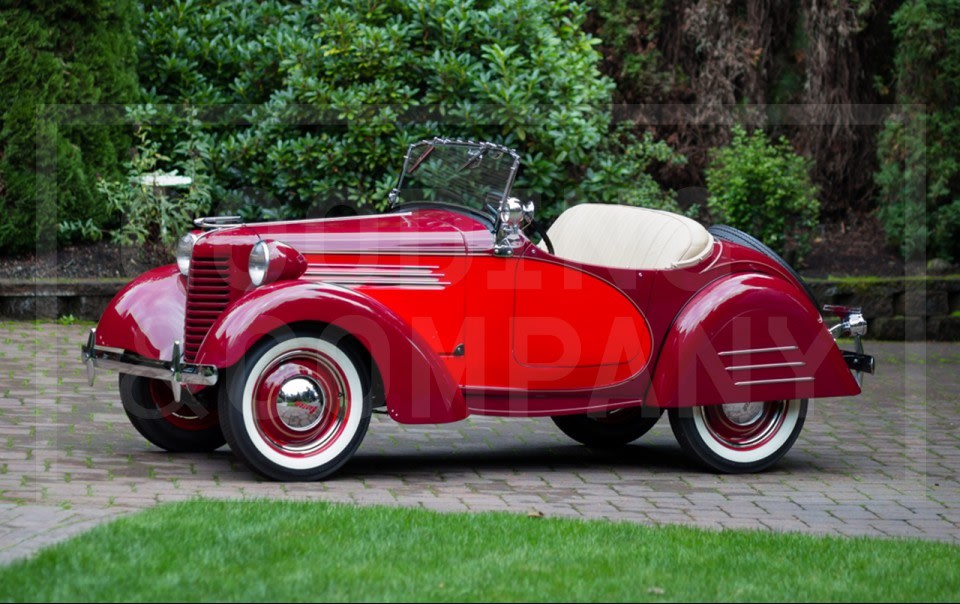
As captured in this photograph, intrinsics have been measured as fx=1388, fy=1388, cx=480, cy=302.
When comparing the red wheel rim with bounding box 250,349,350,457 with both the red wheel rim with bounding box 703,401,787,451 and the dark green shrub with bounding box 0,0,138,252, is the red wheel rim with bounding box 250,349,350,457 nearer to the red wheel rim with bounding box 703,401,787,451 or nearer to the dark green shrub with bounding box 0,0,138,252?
the red wheel rim with bounding box 703,401,787,451

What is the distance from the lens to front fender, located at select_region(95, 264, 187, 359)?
6.71 m

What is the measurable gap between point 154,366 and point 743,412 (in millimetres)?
2924

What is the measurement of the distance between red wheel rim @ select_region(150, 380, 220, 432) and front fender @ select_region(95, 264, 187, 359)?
14.1 inches

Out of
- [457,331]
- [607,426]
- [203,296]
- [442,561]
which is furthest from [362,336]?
[607,426]

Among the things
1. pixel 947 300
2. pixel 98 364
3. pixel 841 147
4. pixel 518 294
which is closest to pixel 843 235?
pixel 841 147

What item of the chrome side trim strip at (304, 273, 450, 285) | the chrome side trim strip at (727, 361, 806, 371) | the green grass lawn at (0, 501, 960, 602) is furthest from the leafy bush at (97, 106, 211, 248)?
the green grass lawn at (0, 501, 960, 602)

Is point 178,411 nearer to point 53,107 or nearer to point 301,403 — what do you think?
point 301,403

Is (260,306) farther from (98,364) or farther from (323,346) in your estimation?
(98,364)

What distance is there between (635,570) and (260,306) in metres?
2.27

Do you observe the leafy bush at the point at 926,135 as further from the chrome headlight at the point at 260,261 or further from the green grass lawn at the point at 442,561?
the chrome headlight at the point at 260,261

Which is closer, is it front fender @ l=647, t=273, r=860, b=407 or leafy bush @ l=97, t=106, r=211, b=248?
front fender @ l=647, t=273, r=860, b=407

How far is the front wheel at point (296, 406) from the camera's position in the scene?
6176 mm

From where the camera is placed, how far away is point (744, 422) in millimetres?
7051

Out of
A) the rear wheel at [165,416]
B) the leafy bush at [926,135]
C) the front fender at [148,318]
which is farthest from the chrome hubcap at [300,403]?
the leafy bush at [926,135]
